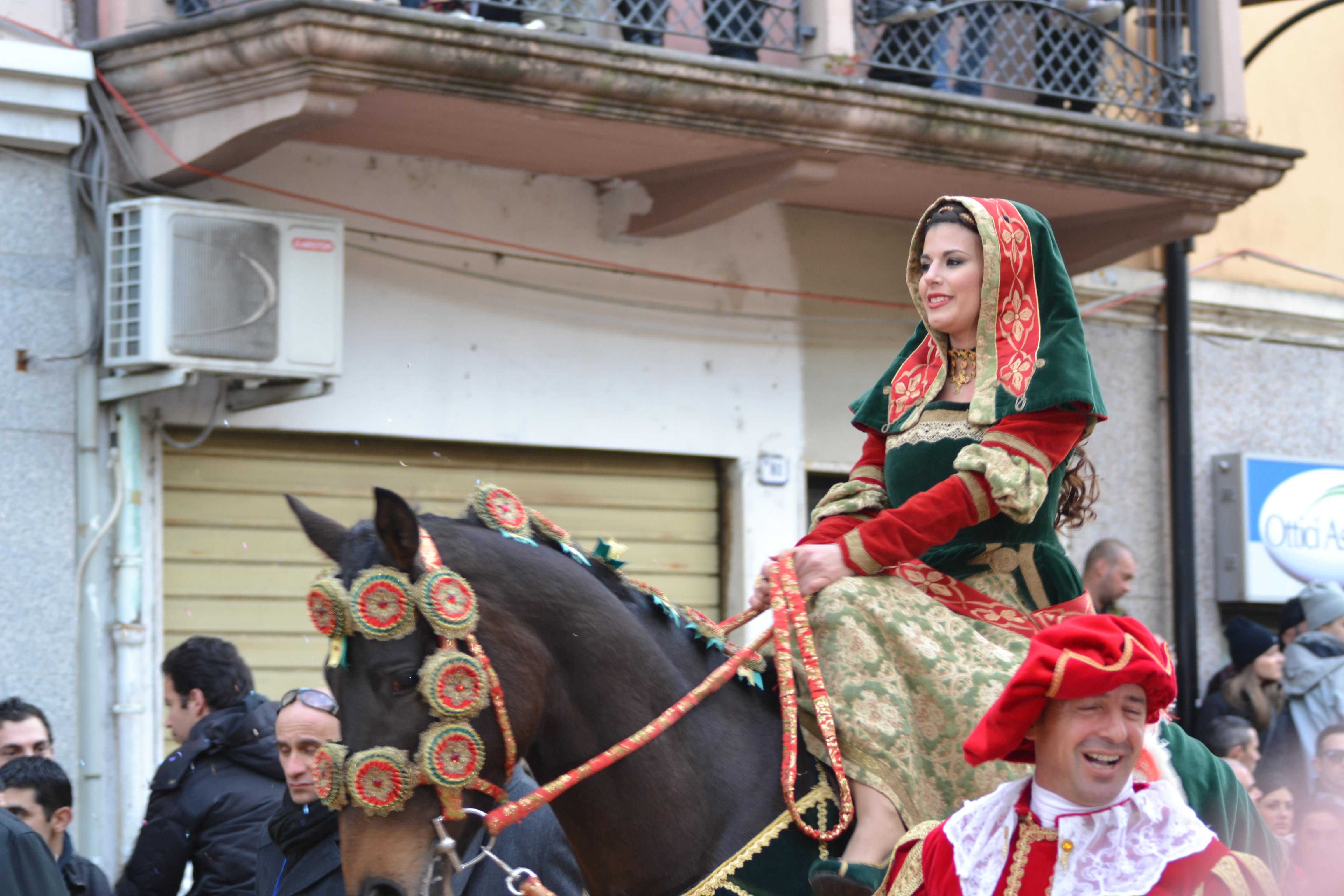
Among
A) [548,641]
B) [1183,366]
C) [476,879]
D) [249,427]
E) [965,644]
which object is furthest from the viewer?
[1183,366]

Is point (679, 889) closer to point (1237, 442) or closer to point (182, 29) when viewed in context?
point (182, 29)

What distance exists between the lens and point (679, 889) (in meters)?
3.29

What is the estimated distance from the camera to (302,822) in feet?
14.4

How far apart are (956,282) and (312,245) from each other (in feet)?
14.1

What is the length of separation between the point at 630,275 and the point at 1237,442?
441 centimetres

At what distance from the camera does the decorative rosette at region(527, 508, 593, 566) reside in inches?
137

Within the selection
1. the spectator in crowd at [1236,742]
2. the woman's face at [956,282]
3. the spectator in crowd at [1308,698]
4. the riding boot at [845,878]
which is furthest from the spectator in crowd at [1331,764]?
the riding boot at [845,878]

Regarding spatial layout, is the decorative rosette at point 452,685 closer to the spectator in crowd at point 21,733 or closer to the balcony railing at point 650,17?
the spectator in crowd at point 21,733

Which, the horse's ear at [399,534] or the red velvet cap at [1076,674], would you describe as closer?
the red velvet cap at [1076,674]

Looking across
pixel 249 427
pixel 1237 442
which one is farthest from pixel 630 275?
pixel 1237 442

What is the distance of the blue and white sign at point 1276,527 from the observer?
1035 centimetres

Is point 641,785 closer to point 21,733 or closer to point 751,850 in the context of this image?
point 751,850

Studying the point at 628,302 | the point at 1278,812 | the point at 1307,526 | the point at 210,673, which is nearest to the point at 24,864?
the point at 210,673

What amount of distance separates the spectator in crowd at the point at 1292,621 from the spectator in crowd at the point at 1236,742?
1371mm
